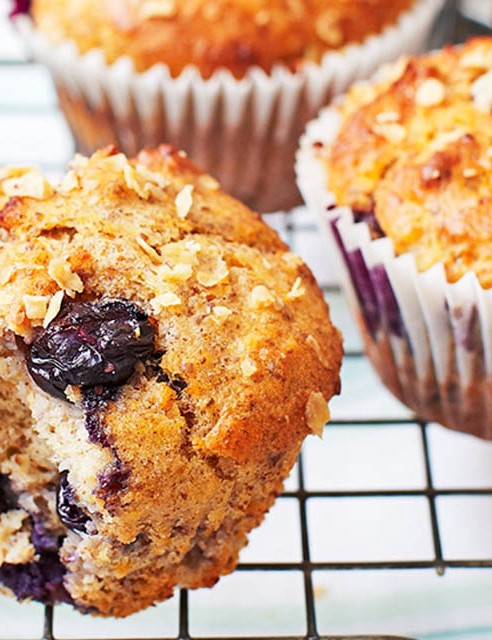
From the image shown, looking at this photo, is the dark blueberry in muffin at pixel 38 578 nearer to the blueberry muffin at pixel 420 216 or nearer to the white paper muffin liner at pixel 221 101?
the blueberry muffin at pixel 420 216

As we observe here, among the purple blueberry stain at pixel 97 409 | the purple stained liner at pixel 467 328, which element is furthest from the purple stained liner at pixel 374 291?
the purple blueberry stain at pixel 97 409

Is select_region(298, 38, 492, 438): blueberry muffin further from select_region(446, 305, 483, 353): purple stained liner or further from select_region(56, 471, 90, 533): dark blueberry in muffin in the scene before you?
select_region(56, 471, 90, 533): dark blueberry in muffin

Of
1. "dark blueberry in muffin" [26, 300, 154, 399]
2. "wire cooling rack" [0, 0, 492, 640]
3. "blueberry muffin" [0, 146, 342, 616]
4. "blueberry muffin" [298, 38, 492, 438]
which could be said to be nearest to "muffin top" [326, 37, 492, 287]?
"blueberry muffin" [298, 38, 492, 438]

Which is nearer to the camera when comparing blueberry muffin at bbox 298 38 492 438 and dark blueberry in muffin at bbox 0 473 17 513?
dark blueberry in muffin at bbox 0 473 17 513

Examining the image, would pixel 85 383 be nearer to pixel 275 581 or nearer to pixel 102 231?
pixel 102 231

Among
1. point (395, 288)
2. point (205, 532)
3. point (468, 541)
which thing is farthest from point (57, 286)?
point (468, 541)

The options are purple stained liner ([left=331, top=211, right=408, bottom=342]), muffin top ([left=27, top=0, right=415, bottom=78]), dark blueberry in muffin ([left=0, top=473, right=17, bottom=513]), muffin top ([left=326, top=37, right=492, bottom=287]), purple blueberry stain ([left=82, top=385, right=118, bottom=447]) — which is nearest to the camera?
purple blueberry stain ([left=82, top=385, right=118, bottom=447])

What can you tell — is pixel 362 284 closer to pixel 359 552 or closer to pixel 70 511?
pixel 359 552

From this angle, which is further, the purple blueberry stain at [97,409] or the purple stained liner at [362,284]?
the purple stained liner at [362,284]
